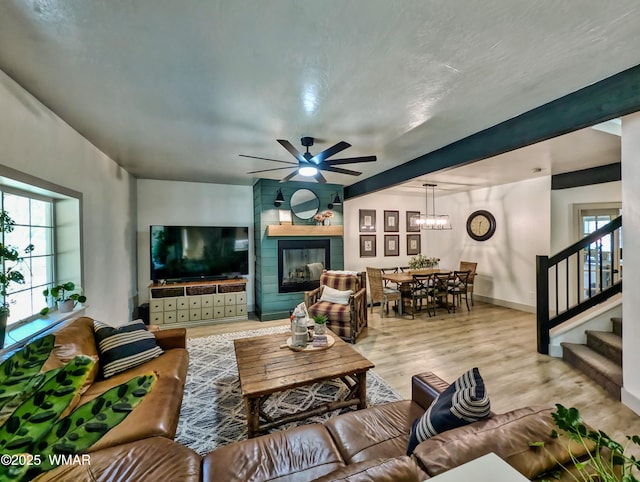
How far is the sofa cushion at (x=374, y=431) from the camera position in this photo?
1.36 meters

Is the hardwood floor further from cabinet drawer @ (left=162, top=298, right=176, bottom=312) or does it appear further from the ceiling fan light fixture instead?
the ceiling fan light fixture

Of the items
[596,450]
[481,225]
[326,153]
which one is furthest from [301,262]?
[596,450]

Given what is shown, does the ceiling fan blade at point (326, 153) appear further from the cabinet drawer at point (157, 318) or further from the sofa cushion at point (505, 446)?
the cabinet drawer at point (157, 318)

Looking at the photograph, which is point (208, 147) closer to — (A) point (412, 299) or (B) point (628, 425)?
(A) point (412, 299)

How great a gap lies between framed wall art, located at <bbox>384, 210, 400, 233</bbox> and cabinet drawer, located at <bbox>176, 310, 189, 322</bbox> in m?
4.70

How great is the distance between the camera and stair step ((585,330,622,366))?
114 inches

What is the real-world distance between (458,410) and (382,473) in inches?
20.6

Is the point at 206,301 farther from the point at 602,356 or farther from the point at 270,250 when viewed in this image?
the point at 602,356

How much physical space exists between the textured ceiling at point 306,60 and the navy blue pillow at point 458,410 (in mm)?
1808

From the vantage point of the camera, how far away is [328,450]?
53.9 inches

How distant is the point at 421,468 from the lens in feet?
3.02

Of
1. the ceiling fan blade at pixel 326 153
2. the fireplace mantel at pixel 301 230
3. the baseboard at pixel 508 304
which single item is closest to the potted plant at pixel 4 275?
the ceiling fan blade at pixel 326 153

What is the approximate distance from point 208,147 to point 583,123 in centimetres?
365

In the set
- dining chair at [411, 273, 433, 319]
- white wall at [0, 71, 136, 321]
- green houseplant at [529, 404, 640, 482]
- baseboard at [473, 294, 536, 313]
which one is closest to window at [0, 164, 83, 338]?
white wall at [0, 71, 136, 321]
